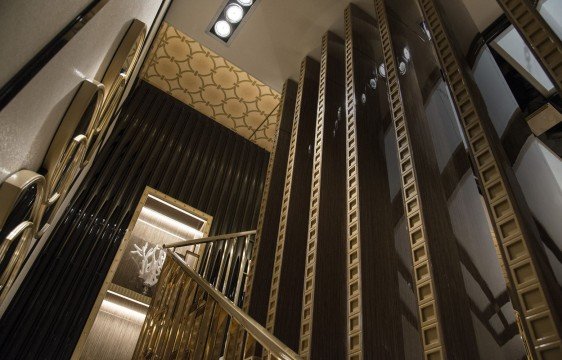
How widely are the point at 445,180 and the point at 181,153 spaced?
164 inches

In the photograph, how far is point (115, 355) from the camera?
168 inches

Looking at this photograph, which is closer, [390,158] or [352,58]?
[390,158]

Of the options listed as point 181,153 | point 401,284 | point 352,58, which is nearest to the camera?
point 401,284

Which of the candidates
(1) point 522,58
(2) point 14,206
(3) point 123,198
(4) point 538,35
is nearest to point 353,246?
(4) point 538,35

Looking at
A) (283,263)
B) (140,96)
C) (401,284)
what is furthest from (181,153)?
(401,284)

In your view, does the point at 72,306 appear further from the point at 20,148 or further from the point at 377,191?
the point at 20,148

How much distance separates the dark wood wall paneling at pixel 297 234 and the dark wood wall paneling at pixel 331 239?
296 millimetres

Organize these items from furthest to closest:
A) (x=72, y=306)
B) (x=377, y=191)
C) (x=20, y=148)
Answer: (x=72, y=306)
(x=377, y=191)
(x=20, y=148)

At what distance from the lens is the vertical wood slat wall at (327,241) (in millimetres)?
2027

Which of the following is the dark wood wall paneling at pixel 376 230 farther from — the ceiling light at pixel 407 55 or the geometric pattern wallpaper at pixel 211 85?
the geometric pattern wallpaper at pixel 211 85

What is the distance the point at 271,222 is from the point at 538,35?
6.60ft

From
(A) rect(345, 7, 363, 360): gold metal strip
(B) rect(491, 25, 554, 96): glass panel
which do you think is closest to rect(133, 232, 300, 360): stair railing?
(A) rect(345, 7, 363, 360): gold metal strip

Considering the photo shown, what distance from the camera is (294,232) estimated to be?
2.86m

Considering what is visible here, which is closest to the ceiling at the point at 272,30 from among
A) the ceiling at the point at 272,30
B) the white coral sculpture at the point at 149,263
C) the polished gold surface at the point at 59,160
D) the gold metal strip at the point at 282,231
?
the ceiling at the point at 272,30
